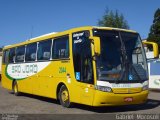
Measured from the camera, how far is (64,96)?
15445 mm

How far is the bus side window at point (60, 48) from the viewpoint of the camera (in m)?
15.3

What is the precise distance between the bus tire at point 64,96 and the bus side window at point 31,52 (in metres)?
3.76

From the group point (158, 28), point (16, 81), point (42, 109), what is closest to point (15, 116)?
point (42, 109)

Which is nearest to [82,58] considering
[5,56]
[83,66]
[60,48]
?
[83,66]

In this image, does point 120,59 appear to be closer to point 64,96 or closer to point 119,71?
point 119,71

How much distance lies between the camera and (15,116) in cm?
1248

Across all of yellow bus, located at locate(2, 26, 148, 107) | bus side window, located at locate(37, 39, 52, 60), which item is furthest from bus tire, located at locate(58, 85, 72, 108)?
bus side window, located at locate(37, 39, 52, 60)

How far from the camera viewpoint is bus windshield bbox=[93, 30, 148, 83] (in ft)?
43.4

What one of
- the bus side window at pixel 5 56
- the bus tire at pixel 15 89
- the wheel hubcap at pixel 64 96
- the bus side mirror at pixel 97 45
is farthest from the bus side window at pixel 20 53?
the bus side mirror at pixel 97 45

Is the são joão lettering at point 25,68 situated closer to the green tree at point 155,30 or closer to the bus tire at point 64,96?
the bus tire at point 64,96

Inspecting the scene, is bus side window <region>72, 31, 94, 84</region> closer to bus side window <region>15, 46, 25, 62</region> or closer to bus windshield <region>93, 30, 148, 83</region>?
bus windshield <region>93, 30, 148, 83</region>

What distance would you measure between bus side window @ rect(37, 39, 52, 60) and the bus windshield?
4026 mm

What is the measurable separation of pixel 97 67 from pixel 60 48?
311 centimetres

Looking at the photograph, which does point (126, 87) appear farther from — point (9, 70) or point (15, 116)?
point (9, 70)
